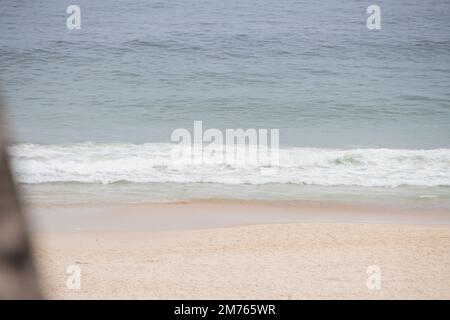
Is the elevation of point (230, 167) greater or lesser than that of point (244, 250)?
greater

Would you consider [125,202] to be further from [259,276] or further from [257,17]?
[257,17]

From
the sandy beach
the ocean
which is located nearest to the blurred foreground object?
the ocean

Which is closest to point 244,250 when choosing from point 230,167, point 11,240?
point 230,167

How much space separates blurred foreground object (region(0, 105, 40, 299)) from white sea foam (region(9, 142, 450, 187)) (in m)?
11.5

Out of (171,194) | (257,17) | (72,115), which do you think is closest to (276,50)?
(257,17)

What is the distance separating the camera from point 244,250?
800cm

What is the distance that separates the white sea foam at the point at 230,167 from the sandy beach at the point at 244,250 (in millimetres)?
1839

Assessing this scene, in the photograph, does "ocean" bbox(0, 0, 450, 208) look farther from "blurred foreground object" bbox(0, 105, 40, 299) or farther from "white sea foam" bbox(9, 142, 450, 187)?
"blurred foreground object" bbox(0, 105, 40, 299)

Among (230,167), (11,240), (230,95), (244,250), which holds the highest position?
(230,95)

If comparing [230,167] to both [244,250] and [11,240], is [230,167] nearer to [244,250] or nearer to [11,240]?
[244,250]

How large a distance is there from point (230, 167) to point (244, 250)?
5.18 metres

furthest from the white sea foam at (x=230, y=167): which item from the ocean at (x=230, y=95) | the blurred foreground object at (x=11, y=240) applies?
the blurred foreground object at (x=11, y=240)

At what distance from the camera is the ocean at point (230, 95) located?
39.7 ft

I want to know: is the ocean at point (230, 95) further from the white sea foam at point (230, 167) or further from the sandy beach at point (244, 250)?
the sandy beach at point (244, 250)
